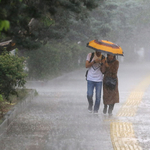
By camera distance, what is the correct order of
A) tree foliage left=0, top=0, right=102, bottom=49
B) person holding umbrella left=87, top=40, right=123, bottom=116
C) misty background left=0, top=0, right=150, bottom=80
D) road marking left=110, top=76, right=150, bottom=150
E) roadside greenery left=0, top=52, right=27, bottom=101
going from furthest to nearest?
1. roadside greenery left=0, top=52, right=27, bottom=101
2. person holding umbrella left=87, top=40, right=123, bottom=116
3. misty background left=0, top=0, right=150, bottom=80
4. road marking left=110, top=76, right=150, bottom=150
5. tree foliage left=0, top=0, right=102, bottom=49

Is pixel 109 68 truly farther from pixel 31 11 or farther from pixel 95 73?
pixel 31 11

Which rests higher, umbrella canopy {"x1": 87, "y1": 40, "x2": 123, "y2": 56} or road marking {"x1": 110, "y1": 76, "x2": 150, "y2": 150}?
umbrella canopy {"x1": 87, "y1": 40, "x2": 123, "y2": 56}

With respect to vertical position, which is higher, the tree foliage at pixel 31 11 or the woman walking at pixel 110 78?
the tree foliage at pixel 31 11

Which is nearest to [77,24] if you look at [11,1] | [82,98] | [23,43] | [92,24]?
[92,24]

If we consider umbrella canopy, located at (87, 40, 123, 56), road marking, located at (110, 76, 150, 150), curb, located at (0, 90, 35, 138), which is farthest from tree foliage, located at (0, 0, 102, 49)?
road marking, located at (110, 76, 150, 150)

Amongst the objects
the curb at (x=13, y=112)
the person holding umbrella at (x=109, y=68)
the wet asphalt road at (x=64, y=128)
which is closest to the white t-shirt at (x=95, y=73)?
the person holding umbrella at (x=109, y=68)

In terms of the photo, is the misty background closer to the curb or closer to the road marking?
the curb

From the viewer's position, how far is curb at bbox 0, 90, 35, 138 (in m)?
8.79

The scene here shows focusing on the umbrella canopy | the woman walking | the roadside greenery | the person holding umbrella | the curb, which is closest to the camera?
the curb

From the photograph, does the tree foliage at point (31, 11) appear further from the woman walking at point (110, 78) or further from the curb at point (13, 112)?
the curb at point (13, 112)

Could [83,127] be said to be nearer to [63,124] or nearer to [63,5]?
[63,124]

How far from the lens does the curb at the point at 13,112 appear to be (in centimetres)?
879

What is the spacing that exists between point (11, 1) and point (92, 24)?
30.8m

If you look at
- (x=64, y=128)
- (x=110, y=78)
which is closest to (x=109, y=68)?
(x=110, y=78)
